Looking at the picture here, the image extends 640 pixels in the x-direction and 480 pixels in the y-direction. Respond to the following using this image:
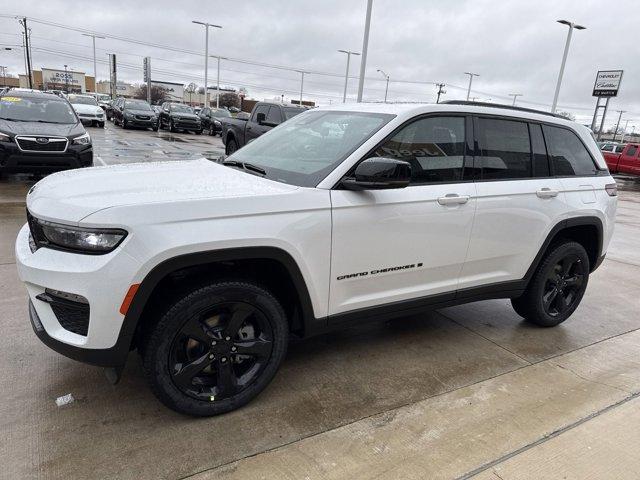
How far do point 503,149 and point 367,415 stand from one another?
7.20 feet

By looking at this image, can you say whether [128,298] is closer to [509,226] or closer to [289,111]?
[509,226]

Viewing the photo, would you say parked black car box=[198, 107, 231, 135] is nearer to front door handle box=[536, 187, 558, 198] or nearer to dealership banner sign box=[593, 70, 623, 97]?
front door handle box=[536, 187, 558, 198]

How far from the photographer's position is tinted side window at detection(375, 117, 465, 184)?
3.13m

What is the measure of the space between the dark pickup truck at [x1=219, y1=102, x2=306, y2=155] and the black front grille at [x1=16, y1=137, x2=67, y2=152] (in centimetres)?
510

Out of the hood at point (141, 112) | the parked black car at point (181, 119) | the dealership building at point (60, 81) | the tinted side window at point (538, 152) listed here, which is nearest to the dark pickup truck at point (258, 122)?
the tinted side window at point (538, 152)

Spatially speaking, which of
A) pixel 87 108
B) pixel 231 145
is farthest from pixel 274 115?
pixel 87 108

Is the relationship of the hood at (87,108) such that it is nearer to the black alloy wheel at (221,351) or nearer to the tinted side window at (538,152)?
the tinted side window at (538,152)

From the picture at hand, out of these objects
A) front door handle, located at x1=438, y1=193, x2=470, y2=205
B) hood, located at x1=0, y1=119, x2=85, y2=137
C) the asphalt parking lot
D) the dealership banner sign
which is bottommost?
the asphalt parking lot

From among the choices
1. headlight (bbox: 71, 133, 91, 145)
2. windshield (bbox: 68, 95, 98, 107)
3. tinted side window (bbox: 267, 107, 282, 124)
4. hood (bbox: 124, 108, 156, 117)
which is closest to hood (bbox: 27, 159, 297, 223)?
headlight (bbox: 71, 133, 91, 145)

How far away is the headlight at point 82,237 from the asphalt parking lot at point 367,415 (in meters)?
1.01

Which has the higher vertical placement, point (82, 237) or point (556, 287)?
point (82, 237)

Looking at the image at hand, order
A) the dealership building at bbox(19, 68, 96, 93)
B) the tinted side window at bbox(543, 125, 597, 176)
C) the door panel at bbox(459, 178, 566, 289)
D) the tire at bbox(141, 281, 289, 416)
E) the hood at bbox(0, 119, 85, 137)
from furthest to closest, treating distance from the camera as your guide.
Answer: the dealership building at bbox(19, 68, 96, 93)
the hood at bbox(0, 119, 85, 137)
the tinted side window at bbox(543, 125, 597, 176)
the door panel at bbox(459, 178, 566, 289)
the tire at bbox(141, 281, 289, 416)

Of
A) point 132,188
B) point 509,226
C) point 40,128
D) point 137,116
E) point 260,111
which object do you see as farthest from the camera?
point 137,116

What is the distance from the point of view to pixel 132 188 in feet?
8.41
